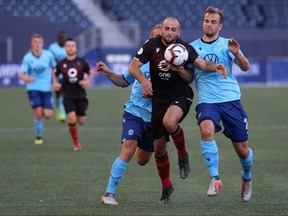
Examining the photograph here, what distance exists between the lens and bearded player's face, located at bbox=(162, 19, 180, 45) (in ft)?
31.2

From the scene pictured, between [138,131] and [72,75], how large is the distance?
6.89 metres

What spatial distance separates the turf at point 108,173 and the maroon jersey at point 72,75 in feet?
3.40

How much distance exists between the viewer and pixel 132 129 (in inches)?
386

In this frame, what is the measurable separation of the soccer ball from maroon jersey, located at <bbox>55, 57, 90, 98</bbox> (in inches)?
283

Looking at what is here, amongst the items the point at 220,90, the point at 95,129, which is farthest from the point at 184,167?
the point at 95,129

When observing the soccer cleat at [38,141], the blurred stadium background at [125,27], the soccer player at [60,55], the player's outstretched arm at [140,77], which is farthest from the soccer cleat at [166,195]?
the blurred stadium background at [125,27]

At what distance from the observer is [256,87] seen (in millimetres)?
37156

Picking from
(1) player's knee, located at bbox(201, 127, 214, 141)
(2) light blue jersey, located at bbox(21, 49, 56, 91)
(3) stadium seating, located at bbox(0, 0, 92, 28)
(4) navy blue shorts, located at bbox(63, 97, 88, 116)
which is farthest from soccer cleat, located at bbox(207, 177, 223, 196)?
(3) stadium seating, located at bbox(0, 0, 92, 28)

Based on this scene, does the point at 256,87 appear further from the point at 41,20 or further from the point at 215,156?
the point at 215,156

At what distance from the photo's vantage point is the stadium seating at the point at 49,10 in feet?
132

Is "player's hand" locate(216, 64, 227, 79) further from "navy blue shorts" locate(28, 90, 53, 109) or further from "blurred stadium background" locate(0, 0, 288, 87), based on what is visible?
"blurred stadium background" locate(0, 0, 288, 87)

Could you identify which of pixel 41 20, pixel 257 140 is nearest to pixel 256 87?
pixel 41 20

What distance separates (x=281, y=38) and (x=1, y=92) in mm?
14798

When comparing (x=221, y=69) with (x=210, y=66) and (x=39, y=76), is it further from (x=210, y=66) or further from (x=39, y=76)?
(x=39, y=76)
